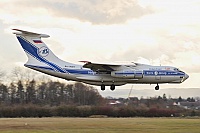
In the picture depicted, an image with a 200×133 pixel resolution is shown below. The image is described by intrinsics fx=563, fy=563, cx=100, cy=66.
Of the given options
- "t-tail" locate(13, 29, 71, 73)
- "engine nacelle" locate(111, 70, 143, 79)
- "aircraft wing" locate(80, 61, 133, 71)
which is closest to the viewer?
"engine nacelle" locate(111, 70, 143, 79)

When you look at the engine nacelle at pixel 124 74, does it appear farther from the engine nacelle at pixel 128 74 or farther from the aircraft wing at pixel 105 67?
the aircraft wing at pixel 105 67

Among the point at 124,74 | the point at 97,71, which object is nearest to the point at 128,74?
the point at 124,74

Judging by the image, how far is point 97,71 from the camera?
49625 mm

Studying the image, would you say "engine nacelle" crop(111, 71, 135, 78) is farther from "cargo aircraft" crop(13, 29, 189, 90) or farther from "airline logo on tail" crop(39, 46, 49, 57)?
"airline logo on tail" crop(39, 46, 49, 57)

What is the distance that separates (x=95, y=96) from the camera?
13475cm

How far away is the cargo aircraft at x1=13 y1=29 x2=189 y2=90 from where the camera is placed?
159 ft

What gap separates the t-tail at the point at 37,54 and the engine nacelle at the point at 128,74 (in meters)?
4.49

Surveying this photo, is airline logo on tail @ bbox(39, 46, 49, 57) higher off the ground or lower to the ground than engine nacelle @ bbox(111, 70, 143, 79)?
higher

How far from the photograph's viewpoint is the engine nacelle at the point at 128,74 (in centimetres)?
4831

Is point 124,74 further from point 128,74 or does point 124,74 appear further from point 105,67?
point 105,67

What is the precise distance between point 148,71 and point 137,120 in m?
72.5

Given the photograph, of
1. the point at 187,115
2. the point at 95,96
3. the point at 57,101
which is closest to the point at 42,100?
the point at 57,101

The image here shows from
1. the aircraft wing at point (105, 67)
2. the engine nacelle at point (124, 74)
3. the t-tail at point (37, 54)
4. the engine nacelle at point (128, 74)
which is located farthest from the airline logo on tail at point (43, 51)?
the engine nacelle at point (124, 74)

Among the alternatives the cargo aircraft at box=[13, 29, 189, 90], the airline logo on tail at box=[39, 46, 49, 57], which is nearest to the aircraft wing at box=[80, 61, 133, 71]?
the cargo aircraft at box=[13, 29, 189, 90]
